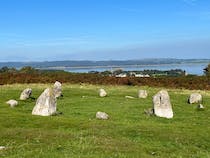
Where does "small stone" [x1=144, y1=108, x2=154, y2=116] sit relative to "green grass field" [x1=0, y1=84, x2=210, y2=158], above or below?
below

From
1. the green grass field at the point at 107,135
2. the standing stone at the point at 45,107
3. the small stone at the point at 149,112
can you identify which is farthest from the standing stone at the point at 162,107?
the standing stone at the point at 45,107

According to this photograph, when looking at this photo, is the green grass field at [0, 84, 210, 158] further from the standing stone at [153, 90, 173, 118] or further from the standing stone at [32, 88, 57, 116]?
the standing stone at [32, 88, 57, 116]

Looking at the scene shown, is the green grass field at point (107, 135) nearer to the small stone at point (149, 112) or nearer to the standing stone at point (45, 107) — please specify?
the small stone at point (149, 112)

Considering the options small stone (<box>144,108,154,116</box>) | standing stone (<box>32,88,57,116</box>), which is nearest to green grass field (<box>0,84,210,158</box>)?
small stone (<box>144,108,154,116</box>)

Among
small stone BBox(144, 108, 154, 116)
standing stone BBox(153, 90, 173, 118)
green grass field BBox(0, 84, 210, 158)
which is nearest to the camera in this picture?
green grass field BBox(0, 84, 210, 158)

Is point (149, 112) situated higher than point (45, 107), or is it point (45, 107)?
point (45, 107)

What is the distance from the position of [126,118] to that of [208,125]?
17.5ft

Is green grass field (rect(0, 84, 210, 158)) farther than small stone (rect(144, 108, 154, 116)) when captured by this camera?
No

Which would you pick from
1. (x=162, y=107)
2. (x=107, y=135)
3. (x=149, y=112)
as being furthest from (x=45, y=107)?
(x=107, y=135)

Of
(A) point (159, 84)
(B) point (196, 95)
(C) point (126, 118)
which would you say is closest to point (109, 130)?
(C) point (126, 118)

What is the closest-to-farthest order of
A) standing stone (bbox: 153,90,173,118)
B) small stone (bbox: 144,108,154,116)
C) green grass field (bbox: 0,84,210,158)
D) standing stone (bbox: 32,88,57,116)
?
green grass field (bbox: 0,84,210,158) → standing stone (bbox: 32,88,57,116) → standing stone (bbox: 153,90,173,118) → small stone (bbox: 144,108,154,116)

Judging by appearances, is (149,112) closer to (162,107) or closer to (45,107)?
(162,107)

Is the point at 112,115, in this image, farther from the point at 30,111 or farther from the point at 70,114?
the point at 30,111

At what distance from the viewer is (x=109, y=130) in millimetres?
23531
